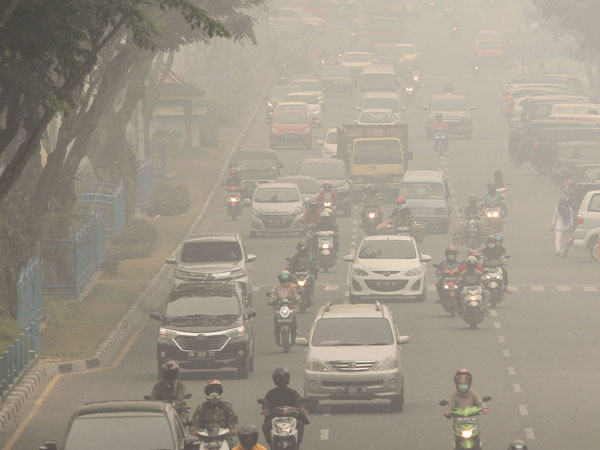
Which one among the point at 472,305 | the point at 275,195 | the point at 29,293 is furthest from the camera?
the point at 275,195

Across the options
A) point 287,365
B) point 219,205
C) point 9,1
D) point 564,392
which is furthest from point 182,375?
point 219,205

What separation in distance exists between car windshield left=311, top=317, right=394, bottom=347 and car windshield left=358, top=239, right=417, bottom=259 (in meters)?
12.2

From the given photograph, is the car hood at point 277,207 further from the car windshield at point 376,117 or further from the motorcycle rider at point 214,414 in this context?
the motorcycle rider at point 214,414

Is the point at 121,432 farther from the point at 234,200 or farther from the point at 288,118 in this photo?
the point at 288,118

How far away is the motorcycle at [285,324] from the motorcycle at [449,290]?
190 inches

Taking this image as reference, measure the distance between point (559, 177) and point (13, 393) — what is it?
116ft

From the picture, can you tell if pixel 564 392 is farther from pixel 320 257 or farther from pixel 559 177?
pixel 559 177

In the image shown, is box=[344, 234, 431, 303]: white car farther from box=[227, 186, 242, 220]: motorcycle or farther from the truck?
the truck

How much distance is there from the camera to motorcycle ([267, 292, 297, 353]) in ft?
106

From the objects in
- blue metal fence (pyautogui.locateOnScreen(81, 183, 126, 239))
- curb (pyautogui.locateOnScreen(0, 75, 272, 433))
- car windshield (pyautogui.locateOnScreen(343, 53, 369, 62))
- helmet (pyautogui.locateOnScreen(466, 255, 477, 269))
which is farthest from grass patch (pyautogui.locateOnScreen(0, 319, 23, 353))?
car windshield (pyautogui.locateOnScreen(343, 53, 369, 62))

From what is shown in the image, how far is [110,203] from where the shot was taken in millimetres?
49156

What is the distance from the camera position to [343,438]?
23.8m

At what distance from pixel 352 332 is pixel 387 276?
38.6 feet

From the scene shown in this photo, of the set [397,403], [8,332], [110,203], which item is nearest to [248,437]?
[397,403]
